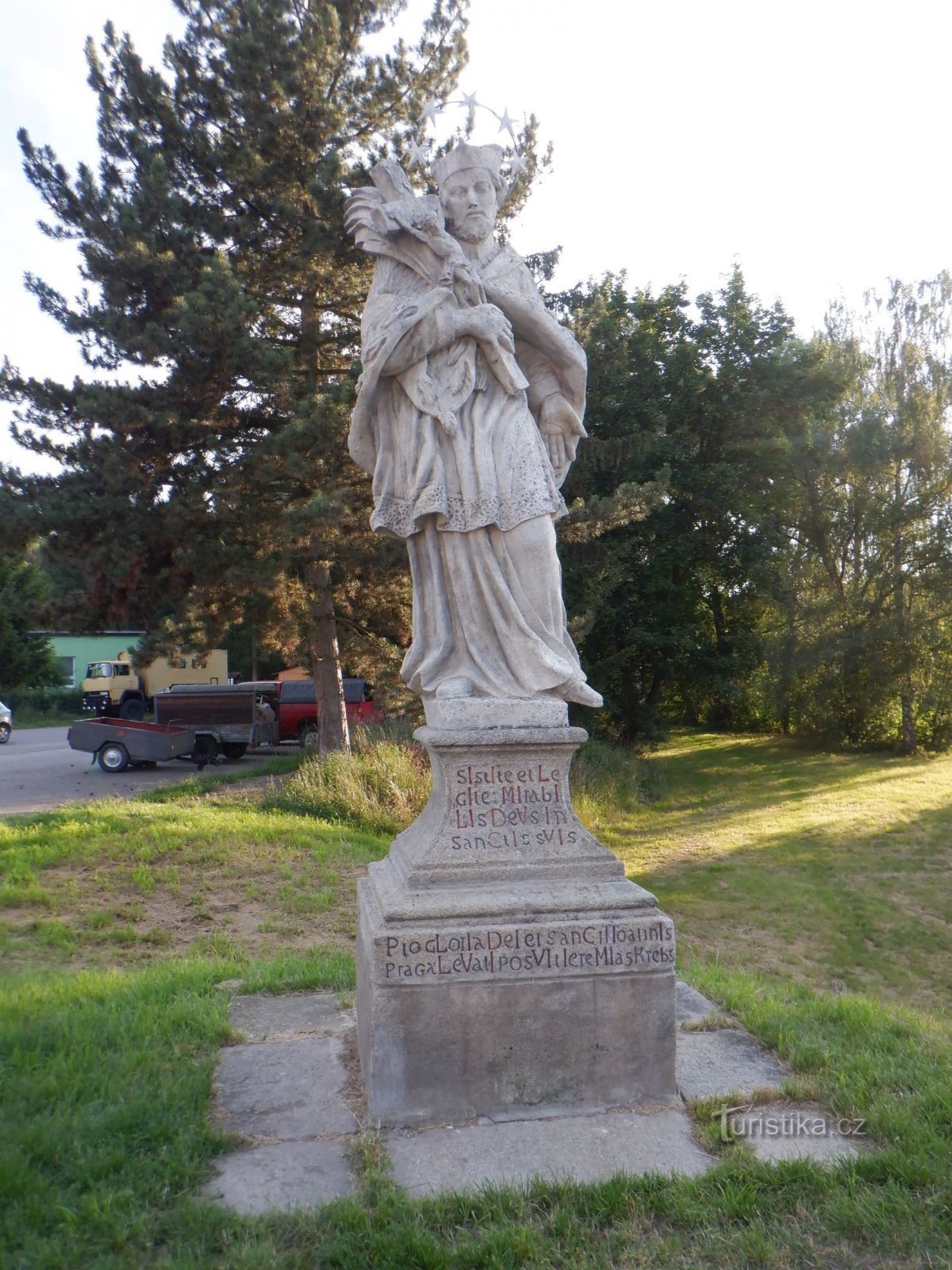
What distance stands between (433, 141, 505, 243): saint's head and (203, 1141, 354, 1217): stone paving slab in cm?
327

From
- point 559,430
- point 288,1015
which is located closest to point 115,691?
point 288,1015

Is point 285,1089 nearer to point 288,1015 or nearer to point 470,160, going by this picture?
point 288,1015

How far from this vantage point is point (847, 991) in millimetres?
7234

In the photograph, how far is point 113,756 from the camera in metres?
17.6

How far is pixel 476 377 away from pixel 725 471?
54.3 ft

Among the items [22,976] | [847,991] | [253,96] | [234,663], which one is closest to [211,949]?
[22,976]

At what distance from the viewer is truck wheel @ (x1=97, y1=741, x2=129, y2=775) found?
1755cm

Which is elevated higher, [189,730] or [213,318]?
[213,318]

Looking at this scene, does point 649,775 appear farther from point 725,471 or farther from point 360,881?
point 360,881

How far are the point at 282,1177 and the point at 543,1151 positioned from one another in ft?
2.43

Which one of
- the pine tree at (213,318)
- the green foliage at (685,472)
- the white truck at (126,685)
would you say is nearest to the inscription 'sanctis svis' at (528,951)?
the pine tree at (213,318)

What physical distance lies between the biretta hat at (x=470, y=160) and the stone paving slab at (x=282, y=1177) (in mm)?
3488

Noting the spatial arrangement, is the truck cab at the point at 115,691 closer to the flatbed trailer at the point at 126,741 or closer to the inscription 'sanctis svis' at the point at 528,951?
the flatbed trailer at the point at 126,741

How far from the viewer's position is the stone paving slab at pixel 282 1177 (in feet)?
8.41
